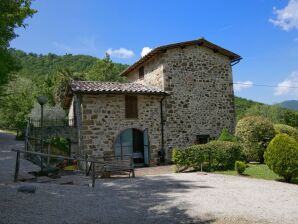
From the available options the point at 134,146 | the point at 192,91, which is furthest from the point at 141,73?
the point at 134,146

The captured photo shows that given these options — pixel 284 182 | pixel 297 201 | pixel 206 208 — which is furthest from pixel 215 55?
pixel 206 208

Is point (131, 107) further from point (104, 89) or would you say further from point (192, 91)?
point (192, 91)

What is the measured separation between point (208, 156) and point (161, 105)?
4.54 m

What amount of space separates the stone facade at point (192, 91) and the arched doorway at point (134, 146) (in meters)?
1.27

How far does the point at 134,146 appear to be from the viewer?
17.9 metres

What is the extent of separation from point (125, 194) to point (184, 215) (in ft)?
8.30

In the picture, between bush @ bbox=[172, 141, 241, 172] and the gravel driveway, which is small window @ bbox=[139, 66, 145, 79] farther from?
the gravel driveway

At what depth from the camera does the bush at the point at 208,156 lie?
45.3ft

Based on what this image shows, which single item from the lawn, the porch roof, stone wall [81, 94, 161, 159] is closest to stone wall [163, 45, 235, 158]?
stone wall [81, 94, 161, 159]

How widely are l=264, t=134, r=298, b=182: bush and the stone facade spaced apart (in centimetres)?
657

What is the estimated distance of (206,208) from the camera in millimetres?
7262

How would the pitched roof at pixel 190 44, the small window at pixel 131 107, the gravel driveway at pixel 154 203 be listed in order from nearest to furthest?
1. the gravel driveway at pixel 154 203
2. the small window at pixel 131 107
3. the pitched roof at pixel 190 44

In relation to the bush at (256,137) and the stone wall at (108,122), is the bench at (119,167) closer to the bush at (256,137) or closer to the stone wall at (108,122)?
the stone wall at (108,122)

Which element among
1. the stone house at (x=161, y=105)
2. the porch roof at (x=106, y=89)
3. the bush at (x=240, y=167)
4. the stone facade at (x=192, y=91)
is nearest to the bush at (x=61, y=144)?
the stone house at (x=161, y=105)
